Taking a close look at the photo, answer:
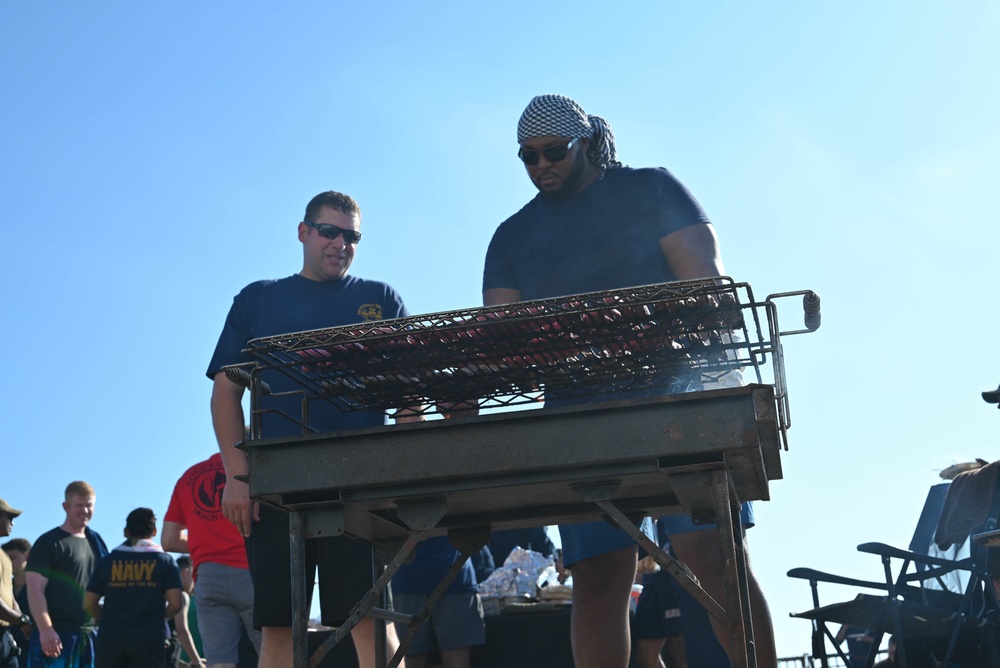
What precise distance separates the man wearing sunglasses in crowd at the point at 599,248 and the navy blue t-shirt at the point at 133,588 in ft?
16.1

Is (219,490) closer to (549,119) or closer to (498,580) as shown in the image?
(498,580)

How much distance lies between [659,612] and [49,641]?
14.6 ft

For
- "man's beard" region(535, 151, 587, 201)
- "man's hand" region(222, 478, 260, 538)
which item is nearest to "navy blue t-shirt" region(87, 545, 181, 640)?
"man's hand" region(222, 478, 260, 538)

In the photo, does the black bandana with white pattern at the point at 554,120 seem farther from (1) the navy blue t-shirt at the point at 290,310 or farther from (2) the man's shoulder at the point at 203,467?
(2) the man's shoulder at the point at 203,467

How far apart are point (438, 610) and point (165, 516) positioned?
5.64ft

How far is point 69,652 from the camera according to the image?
340 inches

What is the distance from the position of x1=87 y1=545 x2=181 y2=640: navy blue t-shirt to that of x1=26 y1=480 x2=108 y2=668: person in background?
0.53 metres

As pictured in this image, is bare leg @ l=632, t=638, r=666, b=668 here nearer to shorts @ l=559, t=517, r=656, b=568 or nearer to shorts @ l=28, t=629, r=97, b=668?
shorts @ l=559, t=517, r=656, b=568

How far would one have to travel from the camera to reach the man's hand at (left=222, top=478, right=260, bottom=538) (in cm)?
400

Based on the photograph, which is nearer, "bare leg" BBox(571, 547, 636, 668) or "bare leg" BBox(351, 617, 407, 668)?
"bare leg" BBox(571, 547, 636, 668)

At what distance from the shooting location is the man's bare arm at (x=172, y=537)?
22.9 ft

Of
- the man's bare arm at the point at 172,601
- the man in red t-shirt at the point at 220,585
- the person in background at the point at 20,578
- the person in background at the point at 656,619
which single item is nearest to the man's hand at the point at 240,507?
the man in red t-shirt at the point at 220,585

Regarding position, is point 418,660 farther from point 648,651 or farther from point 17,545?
point 17,545

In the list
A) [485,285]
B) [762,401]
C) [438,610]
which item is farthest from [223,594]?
[762,401]
